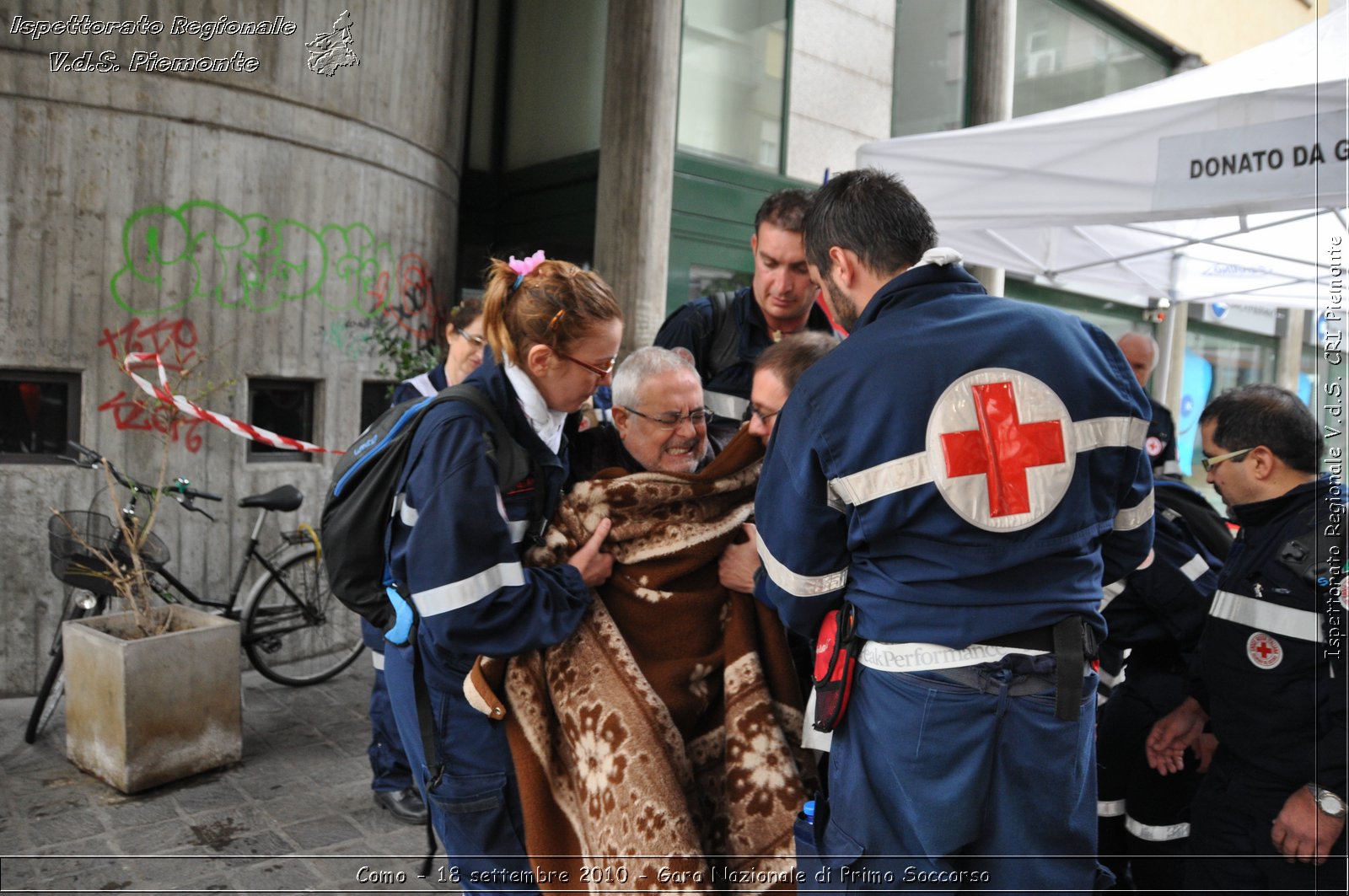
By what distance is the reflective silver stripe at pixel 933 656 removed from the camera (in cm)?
190

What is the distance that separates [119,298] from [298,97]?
1.66m

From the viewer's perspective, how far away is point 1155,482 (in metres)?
3.33

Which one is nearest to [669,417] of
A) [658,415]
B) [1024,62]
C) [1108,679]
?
[658,415]

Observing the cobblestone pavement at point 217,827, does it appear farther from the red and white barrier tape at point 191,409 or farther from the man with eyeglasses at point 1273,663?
the man with eyeglasses at point 1273,663

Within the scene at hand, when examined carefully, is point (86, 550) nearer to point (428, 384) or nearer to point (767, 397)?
point (428, 384)

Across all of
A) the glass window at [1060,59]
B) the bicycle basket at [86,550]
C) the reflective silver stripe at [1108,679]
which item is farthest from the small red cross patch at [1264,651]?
the glass window at [1060,59]

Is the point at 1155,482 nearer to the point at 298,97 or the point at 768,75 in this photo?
the point at 298,97

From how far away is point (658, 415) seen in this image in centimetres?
232

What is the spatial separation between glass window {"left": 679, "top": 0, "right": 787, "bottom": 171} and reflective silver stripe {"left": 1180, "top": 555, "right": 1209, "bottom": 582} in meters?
6.20

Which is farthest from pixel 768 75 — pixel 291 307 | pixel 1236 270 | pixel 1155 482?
pixel 1155 482

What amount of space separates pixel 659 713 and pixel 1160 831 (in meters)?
2.08

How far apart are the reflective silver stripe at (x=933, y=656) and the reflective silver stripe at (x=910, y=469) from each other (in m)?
0.31

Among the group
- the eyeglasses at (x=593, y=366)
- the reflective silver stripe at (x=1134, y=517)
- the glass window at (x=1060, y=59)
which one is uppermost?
the glass window at (x=1060, y=59)

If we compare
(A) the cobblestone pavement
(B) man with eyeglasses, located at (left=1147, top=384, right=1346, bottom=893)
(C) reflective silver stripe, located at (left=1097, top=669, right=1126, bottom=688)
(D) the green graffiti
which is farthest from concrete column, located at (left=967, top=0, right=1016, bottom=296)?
(A) the cobblestone pavement
